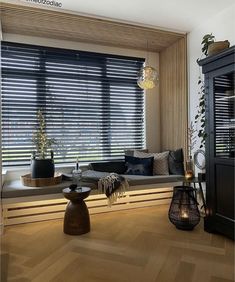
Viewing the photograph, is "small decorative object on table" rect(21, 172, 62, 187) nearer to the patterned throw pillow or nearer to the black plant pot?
the black plant pot

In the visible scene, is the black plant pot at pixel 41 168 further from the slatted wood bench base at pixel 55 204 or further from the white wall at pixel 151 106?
the white wall at pixel 151 106

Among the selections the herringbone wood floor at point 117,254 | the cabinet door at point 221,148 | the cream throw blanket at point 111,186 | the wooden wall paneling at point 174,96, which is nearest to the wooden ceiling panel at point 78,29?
the wooden wall paneling at point 174,96

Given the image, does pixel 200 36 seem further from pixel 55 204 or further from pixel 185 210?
pixel 55 204

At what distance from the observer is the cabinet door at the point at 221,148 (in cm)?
251

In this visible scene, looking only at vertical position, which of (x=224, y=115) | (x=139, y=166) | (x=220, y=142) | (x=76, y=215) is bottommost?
(x=76, y=215)

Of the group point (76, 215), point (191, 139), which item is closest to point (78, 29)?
point (191, 139)

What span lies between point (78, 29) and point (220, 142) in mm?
2585

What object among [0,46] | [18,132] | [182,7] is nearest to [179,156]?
[182,7]

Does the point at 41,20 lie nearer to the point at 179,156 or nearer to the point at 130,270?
the point at 179,156

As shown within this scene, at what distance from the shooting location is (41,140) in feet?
11.5

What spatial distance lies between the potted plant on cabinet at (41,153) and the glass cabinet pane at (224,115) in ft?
6.78

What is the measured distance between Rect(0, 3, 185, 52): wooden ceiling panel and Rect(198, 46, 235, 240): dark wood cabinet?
148 centimetres

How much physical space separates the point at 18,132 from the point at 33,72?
97 cm

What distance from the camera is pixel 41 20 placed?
132 inches
